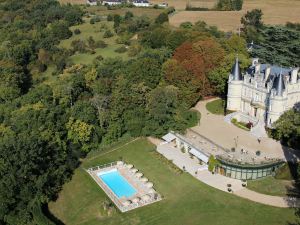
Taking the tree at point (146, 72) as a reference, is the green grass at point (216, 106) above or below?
below

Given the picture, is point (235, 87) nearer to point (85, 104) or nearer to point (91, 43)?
point (85, 104)

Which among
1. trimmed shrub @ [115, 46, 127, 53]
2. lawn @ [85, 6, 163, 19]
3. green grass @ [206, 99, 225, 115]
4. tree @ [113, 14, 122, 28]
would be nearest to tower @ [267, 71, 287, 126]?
green grass @ [206, 99, 225, 115]

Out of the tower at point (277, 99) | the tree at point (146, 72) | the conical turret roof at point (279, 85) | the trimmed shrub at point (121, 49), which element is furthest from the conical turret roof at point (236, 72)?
the trimmed shrub at point (121, 49)

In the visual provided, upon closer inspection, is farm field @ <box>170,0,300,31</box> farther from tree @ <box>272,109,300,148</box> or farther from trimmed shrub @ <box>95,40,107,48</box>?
tree @ <box>272,109,300,148</box>

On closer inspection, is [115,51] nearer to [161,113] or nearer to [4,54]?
[4,54]

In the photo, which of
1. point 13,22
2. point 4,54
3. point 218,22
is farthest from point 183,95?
point 13,22

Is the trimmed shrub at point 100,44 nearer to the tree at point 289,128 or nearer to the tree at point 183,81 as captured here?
the tree at point 183,81
